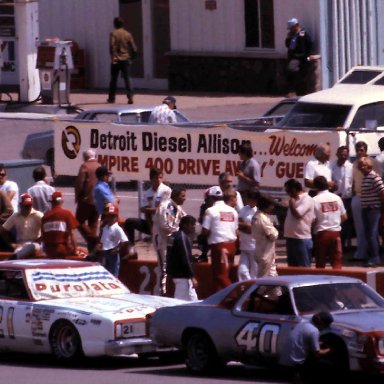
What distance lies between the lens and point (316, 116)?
23406mm

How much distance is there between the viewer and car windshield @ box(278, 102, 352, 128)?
2306cm

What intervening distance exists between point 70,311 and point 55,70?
19.1 metres

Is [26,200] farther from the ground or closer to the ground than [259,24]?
closer to the ground

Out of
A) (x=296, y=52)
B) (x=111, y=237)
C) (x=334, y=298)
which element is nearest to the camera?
(x=334, y=298)

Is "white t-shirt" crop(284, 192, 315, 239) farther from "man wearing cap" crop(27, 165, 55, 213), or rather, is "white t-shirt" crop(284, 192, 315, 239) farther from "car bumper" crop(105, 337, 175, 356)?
"man wearing cap" crop(27, 165, 55, 213)

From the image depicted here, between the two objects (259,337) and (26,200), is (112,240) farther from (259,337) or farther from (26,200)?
(259,337)

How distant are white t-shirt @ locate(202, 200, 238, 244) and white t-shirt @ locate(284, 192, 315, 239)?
69 centimetres

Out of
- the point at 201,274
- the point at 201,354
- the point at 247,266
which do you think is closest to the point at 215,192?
the point at 201,274

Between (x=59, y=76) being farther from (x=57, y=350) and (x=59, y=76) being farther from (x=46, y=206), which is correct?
(x=57, y=350)

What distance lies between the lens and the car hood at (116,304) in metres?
16.0

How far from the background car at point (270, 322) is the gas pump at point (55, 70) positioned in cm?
1928

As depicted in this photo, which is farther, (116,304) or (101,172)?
(101,172)

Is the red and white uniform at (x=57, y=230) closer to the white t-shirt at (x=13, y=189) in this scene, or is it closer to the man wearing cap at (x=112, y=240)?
the man wearing cap at (x=112, y=240)

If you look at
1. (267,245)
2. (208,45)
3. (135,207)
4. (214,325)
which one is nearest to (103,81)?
(208,45)
